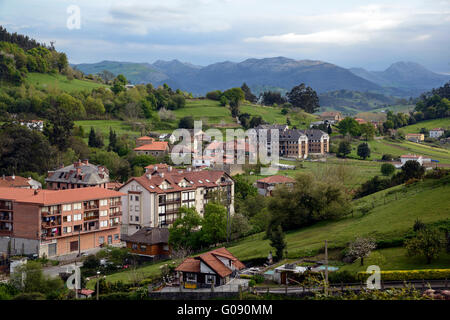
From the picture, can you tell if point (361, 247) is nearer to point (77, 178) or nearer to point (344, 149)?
point (77, 178)

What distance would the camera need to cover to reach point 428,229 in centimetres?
2742

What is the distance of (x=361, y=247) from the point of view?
27266 mm

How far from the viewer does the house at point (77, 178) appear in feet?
174

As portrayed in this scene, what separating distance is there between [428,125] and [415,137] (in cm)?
1295

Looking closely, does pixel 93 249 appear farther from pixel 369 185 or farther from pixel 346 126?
pixel 346 126

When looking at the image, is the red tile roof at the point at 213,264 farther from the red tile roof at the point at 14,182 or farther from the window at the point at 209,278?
the red tile roof at the point at 14,182

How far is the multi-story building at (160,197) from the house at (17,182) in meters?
12.0

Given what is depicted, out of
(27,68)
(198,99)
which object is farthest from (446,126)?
(27,68)

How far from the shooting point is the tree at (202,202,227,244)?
39.2m

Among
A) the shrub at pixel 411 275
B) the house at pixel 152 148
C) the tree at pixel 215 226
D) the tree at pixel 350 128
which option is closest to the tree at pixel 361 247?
the shrub at pixel 411 275

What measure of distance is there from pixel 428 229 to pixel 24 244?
29.9 meters

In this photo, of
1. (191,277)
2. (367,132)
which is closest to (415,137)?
(367,132)

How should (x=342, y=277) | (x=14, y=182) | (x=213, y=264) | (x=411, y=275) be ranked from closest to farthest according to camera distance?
(x=411, y=275) → (x=342, y=277) → (x=213, y=264) → (x=14, y=182)

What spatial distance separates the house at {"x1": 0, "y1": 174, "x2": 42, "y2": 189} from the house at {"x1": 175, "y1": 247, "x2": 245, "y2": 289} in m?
30.3
